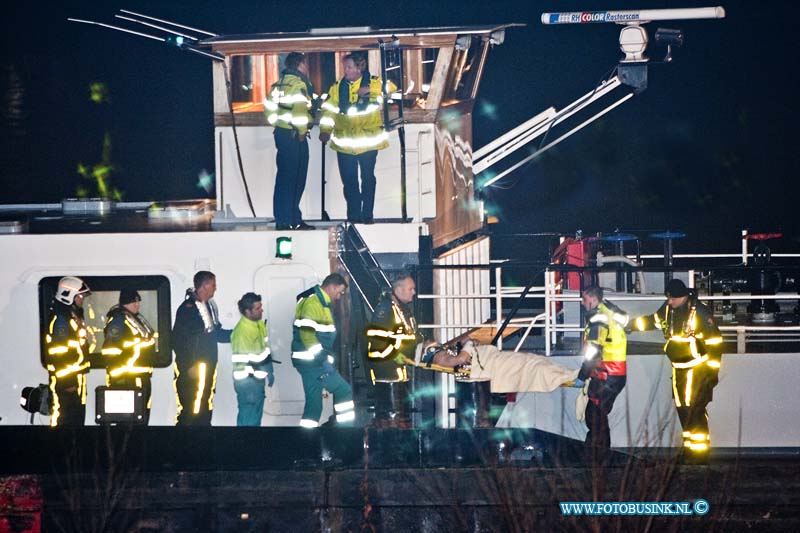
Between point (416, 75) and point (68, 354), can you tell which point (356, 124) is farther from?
point (68, 354)

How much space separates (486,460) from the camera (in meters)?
7.03

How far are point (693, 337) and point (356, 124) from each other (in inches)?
155

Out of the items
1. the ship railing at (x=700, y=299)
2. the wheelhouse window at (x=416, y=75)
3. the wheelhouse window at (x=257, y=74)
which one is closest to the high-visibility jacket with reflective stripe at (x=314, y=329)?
the ship railing at (x=700, y=299)

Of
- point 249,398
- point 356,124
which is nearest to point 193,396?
point 249,398

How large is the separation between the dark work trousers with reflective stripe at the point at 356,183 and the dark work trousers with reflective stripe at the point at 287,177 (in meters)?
0.47

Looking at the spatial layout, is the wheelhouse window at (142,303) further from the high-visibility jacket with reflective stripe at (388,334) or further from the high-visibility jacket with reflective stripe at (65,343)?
the high-visibility jacket with reflective stripe at (388,334)

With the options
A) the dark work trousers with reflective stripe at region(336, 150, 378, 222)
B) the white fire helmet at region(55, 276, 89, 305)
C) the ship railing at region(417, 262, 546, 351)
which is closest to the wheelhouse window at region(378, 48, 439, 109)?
the dark work trousers with reflective stripe at region(336, 150, 378, 222)

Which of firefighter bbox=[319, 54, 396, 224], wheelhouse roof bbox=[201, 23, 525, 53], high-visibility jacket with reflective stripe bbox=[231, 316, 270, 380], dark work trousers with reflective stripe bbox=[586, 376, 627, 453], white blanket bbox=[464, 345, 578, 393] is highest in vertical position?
wheelhouse roof bbox=[201, 23, 525, 53]

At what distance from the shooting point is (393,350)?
1029 cm

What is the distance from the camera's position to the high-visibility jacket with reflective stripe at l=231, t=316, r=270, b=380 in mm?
10469

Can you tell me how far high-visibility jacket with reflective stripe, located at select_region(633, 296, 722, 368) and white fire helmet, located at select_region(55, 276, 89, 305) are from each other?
537 cm

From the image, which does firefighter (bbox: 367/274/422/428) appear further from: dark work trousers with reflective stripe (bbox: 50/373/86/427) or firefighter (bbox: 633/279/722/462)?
dark work trousers with reflective stripe (bbox: 50/373/86/427)

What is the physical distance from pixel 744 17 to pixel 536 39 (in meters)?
4.85

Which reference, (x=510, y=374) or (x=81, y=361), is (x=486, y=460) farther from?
(x=81, y=361)
